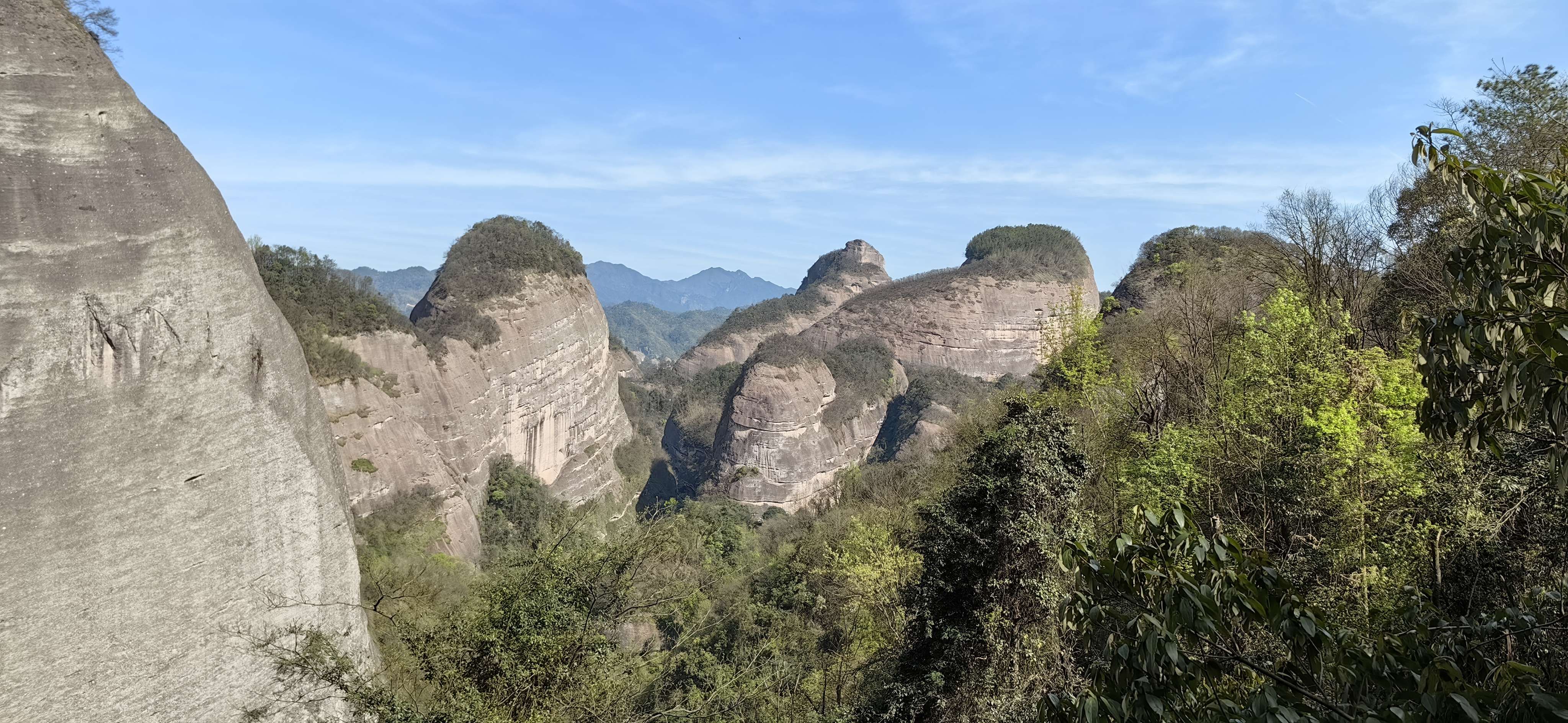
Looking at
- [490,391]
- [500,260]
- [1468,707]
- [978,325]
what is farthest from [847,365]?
[1468,707]

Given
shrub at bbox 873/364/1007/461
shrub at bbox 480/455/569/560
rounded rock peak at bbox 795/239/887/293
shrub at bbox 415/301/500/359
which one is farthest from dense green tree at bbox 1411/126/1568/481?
rounded rock peak at bbox 795/239/887/293

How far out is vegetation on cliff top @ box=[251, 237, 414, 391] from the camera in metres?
30.3

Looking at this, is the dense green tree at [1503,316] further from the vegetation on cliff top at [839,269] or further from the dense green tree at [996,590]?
the vegetation on cliff top at [839,269]

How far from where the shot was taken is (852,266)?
432 feet

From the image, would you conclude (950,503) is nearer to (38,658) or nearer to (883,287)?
(38,658)

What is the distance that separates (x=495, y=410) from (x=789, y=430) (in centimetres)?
2299

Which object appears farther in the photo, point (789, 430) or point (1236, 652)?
point (789, 430)

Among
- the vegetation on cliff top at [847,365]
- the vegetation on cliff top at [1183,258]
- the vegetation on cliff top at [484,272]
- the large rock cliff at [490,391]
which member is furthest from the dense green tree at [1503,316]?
the vegetation on cliff top at [847,365]

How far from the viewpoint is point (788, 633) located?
77.0ft

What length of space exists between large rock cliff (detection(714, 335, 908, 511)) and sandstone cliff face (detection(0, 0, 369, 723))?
134 ft

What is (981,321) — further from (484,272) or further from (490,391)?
(490,391)

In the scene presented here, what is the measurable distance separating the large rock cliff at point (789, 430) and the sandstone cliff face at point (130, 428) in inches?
1604

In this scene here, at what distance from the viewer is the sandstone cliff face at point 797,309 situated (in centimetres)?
10169

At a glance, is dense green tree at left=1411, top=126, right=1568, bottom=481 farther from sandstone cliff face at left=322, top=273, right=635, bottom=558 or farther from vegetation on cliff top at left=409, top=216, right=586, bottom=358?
vegetation on cliff top at left=409, top=216, right=586, bottom=358
